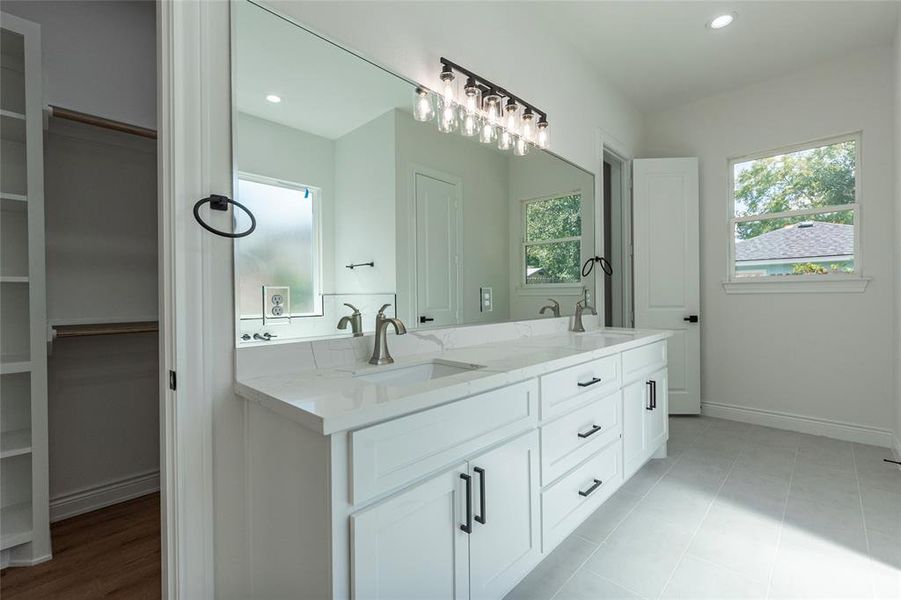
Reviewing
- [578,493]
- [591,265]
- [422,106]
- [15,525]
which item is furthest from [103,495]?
[591,265]

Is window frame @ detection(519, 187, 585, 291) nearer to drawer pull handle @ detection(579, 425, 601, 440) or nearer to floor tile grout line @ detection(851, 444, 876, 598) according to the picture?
drawer pull handle @ detection(579, 425, 601, 440)

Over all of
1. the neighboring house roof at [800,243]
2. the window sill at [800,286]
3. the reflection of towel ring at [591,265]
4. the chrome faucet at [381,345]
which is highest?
the neighboring house roof at [800,243]

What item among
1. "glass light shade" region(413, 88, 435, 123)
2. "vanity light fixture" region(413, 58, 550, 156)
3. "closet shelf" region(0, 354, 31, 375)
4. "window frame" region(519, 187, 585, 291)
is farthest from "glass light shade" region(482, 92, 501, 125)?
"closet shelf" region(0, 354, 31, 375)

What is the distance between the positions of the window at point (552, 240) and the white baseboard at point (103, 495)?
2331mm

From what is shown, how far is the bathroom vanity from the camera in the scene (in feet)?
3.16

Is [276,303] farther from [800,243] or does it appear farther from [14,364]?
[800,243]

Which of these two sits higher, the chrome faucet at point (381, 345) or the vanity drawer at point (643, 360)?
the chrome faucet at point (381, 345)

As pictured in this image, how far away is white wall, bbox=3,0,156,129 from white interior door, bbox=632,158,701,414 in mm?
3528

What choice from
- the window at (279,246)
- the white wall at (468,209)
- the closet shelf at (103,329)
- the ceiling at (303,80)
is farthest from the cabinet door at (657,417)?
the closet shelf at (103,329)

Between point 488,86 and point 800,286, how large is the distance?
2876 millimetres

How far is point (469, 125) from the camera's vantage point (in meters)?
2.10

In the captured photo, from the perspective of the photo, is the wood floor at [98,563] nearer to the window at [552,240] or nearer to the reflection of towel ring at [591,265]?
the window at [552,240]

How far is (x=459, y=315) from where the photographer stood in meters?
2.04

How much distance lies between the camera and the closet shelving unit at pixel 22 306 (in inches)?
65.3
